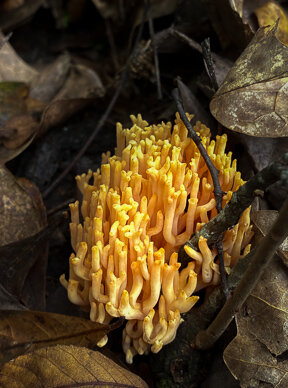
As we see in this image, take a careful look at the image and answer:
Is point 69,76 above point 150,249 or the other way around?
above

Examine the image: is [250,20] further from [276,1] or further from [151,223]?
[151,223]

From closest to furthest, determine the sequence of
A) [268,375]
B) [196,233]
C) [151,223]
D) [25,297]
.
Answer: [268,375]
[196,233]
[151,223]
[25,297]

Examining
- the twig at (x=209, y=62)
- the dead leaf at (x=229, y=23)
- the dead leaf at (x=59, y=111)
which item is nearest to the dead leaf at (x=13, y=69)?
the dead leaf at (x=59, y=111)

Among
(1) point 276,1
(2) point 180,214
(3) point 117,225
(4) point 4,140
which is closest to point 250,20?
(1) point 276,1

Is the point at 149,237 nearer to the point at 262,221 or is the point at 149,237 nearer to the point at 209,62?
the point at 262,221

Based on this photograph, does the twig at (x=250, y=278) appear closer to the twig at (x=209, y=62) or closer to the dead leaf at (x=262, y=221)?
the dead leaf at (x=262, y=221)

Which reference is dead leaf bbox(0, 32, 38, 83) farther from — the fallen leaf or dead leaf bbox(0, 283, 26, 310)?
dead leaf bbox(0, 283, 26, 310)
